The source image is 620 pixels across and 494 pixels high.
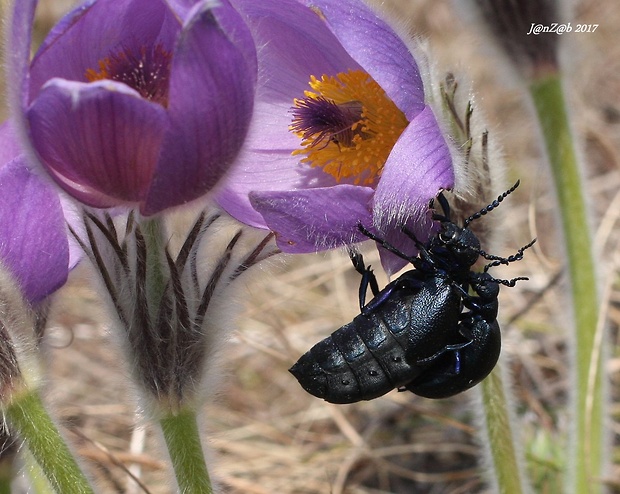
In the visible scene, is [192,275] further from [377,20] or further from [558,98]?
[558,98]

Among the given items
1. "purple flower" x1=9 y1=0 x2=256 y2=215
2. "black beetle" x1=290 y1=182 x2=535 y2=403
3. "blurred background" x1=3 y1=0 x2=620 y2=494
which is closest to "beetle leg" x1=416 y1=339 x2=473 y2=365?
"black beetle" x1=290 y1=182 x2=535 y2=403

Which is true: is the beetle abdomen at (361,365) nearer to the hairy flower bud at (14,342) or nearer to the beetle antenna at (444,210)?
the beetle antenna at (444,210)

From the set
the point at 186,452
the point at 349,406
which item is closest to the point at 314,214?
the point at 186,452

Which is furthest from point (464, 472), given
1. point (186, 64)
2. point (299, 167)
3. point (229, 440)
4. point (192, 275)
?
point (186, 64)

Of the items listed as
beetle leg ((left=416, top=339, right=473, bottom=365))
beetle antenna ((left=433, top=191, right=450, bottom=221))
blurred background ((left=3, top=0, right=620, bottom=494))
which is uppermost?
beetle antenna ((left=433, top=191, right=450, bottom=221))

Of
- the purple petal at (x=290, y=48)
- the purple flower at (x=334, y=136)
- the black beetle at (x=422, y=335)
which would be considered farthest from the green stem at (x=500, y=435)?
the purple petal at (x=290, y=48)

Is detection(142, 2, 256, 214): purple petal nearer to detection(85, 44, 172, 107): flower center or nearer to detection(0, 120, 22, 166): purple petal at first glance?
detection(85, 44, 172, 107): flower center
